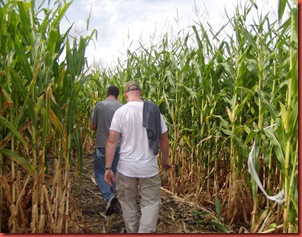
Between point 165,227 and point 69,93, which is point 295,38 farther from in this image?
point 165,227

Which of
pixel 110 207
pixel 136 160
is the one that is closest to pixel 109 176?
pixel 136 160

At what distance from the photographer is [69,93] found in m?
2.94

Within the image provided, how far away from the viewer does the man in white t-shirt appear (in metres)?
3.12

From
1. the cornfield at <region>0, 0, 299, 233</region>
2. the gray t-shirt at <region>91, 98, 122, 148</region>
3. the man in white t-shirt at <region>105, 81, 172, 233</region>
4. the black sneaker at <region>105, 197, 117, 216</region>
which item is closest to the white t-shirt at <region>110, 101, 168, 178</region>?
the man in white t-shirt at <region>105, 81, 172, 233</region>

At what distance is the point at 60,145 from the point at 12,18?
42.2 inches

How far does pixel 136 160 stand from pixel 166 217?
1.25 m

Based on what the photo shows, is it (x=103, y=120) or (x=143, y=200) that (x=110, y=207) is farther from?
(x=103, y=120)

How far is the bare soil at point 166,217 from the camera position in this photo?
370 cm

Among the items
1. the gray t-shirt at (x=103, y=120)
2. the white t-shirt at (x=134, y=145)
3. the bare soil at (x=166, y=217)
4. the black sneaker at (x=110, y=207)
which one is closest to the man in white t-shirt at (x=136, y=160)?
the white t-shirt at (x=134, y=145)

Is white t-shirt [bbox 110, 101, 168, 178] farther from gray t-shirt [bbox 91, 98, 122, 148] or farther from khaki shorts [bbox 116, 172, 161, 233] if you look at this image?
gray t-shirt [bbox 91, 98, 122, 148]

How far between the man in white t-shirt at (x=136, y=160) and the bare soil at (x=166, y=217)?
49 cm

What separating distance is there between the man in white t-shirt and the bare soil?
0.49 metres

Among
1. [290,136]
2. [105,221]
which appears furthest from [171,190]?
[290,136]

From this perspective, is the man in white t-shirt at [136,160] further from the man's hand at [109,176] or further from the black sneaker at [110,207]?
the black sneaker at [110,207]
